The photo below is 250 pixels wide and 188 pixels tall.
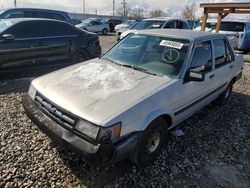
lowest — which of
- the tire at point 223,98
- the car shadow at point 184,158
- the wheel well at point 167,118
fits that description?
the car shadow at point 184,158

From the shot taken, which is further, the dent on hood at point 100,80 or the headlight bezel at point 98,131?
the dent on hood at point 100,80

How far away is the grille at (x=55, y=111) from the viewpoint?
8.26 feet

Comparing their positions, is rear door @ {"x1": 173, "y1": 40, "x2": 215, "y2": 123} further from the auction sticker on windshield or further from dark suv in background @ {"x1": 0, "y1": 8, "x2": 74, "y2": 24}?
dark suv in background @ {"x1": 0, "y1": 8, "x2": 74, "y2": 24}

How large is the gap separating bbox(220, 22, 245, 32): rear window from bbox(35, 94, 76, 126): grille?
11.8m

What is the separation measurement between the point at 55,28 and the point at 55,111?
4.69 meters

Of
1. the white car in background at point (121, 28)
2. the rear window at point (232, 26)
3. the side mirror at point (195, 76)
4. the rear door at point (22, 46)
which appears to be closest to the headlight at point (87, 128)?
the side mirror at point (195, 76)

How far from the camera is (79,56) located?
724 cm

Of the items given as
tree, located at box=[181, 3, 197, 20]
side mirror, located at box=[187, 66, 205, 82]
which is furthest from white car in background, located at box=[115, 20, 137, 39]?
tree, located at box=[181, 3, 197, 20]

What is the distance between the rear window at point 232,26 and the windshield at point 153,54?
32.8ft

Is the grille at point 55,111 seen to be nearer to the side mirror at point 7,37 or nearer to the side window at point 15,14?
the side mirror at point 7,37

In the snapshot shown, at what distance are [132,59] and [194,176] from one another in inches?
73.6

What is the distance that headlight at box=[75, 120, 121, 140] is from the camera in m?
2.30

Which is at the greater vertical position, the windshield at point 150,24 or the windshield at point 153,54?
the windshield at point 150,24

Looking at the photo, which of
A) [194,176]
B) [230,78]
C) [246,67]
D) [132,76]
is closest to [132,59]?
[132,76]
